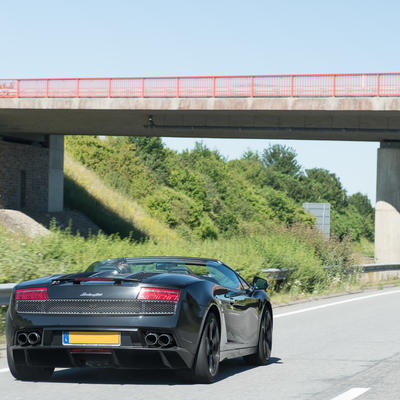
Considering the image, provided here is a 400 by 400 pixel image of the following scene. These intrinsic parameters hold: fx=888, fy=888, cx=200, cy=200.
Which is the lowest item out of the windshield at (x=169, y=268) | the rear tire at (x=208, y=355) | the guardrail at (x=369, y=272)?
the guardrail at (x=369, y=272)

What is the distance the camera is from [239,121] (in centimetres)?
3900

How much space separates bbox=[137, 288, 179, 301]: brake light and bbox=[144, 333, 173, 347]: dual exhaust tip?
0.30 m

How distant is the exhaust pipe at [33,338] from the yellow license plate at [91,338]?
0.84 feet

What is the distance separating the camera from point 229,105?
35.7m

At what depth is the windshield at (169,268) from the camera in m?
8.31

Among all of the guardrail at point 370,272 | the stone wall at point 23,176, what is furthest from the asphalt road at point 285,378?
the stone wall at point 23,176

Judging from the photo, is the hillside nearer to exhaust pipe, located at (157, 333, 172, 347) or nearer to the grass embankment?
the grass embankment

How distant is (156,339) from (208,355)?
0.73 meters

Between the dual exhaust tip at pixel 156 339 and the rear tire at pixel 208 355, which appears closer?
the dual exhaust tip at pixel 156 339

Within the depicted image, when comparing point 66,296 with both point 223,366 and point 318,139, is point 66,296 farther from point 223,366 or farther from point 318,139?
point 318,139

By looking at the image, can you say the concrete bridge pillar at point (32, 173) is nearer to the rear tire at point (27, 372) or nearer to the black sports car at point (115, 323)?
the rear tire at point (27, 372)

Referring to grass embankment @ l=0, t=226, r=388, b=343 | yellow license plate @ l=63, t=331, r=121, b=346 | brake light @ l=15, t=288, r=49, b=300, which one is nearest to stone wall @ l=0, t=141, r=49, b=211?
grass embankment @ l=0, t=226, r=388, b=343

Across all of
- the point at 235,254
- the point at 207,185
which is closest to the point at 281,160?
the point at 207,185

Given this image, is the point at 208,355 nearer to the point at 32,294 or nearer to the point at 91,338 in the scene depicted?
the point at 91,338
